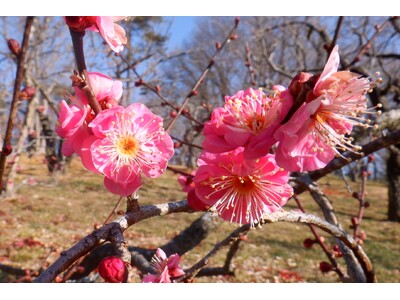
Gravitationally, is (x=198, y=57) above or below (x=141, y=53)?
above

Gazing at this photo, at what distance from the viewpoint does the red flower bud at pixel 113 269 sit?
0.41 metres

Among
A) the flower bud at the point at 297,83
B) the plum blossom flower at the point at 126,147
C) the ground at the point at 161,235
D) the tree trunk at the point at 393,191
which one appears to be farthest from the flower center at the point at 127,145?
the tree trunk at the point at 393,191

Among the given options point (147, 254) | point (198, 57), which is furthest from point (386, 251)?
point (198, 57)

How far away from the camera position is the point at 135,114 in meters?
0.50

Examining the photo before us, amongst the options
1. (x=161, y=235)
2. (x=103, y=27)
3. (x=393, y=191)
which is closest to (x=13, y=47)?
(x=103, y=27)

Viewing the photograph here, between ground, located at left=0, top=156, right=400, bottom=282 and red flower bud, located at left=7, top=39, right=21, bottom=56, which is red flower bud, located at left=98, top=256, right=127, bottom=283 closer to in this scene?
red flower bud, located at left=7, top=39, right=21, bottom=56

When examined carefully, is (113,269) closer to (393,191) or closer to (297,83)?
(297,83)

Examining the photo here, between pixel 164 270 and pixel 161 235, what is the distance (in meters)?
3.62

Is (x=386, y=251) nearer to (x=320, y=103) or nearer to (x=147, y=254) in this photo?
(x=147, y=254)

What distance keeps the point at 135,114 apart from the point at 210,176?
121 mm

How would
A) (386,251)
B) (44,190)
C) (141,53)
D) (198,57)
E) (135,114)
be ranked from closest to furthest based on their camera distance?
(135,114)
(386,251)
(44,190)
(141,53)
(198,57)

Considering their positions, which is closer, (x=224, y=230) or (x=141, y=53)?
(x=224, y=230)
